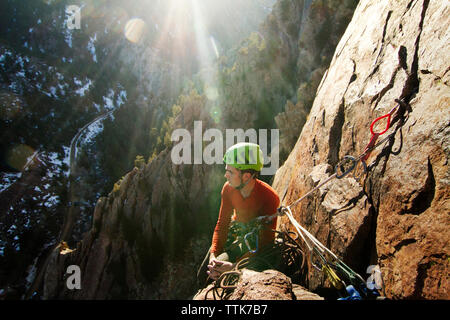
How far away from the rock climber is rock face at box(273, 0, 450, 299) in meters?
0.74

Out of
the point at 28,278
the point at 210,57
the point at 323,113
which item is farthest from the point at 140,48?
the point at 323,113

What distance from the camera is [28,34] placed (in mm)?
87688

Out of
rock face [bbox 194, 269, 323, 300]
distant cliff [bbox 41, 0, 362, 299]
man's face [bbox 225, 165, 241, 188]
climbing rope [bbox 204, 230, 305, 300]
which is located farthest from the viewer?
distant cliff [bbox 41, 0, 362, 299]

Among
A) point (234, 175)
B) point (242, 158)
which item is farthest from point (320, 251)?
point (242, 158)

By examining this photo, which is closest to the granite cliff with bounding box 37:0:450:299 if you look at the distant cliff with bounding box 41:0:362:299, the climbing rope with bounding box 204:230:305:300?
the climbing rope with bounding box 204:230:305:300

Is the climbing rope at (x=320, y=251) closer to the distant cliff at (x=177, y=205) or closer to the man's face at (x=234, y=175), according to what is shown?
the man's face at (x=234, y=175)

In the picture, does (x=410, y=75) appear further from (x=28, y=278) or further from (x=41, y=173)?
(x=41, y=173)

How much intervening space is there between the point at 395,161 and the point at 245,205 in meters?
2.69

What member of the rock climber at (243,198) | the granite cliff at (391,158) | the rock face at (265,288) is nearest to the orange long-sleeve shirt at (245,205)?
the rock climber at (243,198)

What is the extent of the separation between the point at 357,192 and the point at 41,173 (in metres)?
76.1

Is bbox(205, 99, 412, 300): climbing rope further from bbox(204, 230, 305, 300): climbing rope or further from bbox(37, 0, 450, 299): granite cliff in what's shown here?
bbox(37, 0, 450, 299): granite cliff

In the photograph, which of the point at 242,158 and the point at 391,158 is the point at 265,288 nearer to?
the point at 391,158

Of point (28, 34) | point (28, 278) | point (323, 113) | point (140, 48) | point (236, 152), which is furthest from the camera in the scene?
point (140, 48)

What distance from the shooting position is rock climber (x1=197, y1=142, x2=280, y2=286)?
4.34 meters
